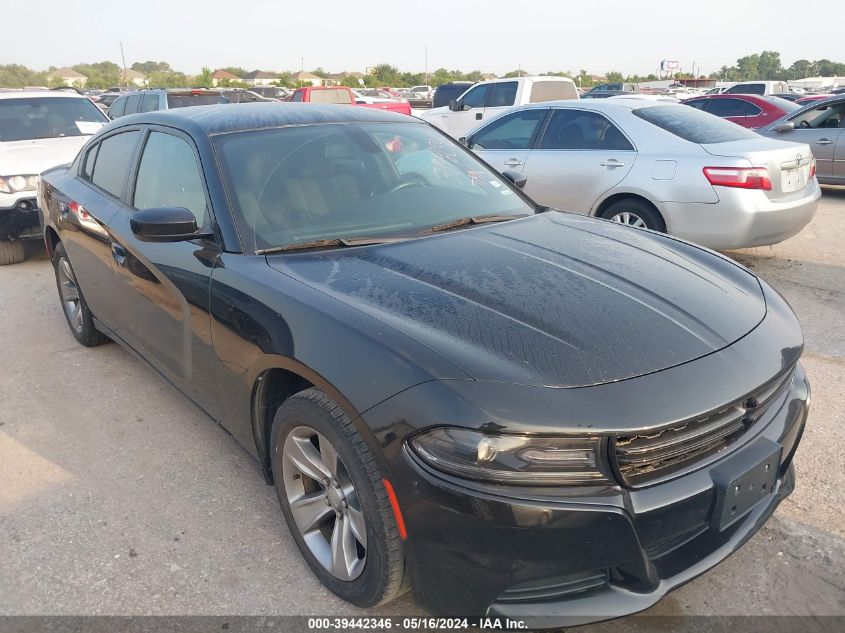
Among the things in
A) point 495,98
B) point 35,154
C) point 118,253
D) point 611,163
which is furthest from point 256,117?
point 495,98

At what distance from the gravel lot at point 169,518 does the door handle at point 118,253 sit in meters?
0.86

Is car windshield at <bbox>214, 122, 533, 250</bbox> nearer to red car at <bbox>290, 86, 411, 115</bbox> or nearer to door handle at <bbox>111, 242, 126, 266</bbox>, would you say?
door handle at <bbox>111, 242, 126, 266</bbox>

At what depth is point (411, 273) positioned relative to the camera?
2482mm

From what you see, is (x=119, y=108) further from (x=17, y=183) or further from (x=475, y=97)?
(x=17, y=183)

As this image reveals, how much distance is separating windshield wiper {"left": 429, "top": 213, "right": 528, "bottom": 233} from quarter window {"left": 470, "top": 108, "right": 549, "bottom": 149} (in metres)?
3.91

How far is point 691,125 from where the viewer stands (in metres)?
6.11

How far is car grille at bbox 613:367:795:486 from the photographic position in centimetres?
183

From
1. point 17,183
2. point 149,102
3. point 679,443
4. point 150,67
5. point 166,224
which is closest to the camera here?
point 679,443

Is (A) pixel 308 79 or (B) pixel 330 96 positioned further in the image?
(A) pixel 308 79

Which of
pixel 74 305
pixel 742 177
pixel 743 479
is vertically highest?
pixel 742 177

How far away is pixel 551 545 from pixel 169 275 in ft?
6.77

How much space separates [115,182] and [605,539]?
3283 millimetres

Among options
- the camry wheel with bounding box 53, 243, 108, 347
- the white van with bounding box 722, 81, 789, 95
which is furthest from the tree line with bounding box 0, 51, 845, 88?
the camry wheel with bounding box 53, 243, 108, 347

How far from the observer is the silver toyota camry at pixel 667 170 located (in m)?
5.55
